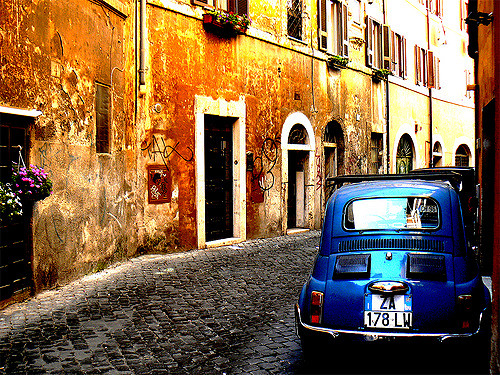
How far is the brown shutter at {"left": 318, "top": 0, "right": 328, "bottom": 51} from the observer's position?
597 inches

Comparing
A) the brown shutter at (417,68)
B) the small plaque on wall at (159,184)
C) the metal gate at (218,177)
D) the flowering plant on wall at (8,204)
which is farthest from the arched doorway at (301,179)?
the brown shutter at (417,68)

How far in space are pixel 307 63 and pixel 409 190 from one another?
10365mm

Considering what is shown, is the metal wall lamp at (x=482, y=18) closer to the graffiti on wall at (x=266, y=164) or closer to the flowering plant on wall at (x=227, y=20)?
the flowering plant on wall at (x=227, y=20)

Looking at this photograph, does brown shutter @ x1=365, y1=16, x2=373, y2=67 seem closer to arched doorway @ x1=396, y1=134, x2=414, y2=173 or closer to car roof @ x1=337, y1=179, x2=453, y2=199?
arched doorway @ x1=396, y1=134, x2=414, y2=173

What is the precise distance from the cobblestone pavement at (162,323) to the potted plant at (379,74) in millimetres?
11062

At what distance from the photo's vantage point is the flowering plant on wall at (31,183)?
249 inches

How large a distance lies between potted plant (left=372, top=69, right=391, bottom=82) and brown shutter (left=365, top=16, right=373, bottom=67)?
0.95ft

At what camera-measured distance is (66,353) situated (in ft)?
15.6

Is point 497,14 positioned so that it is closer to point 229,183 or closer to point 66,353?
point 66,353

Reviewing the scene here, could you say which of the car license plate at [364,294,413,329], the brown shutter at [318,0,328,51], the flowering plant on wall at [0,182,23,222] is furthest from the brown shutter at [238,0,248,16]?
the car license plate at [364,294,413,329]

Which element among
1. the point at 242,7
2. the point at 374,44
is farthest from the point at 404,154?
the point at 242,7

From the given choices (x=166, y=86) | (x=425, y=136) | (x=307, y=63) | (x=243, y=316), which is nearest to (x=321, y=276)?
(x=243, y=316)

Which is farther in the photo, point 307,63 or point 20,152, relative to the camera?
point 307,63

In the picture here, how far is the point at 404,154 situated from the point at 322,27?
8039 millimetres
